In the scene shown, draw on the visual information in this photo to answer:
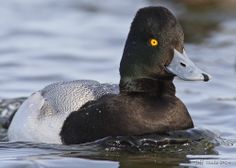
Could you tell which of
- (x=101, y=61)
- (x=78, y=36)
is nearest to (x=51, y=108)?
(x=101, y=61)

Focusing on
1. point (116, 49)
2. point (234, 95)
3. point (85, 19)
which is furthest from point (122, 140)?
point (85, 19)

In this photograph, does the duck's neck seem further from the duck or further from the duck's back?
the duck's back

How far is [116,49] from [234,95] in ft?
9.75

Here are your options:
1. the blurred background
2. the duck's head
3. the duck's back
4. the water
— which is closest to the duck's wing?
the water

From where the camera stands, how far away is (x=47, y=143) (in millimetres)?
7109

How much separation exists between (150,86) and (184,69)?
0.98 feet

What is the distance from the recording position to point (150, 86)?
709cm

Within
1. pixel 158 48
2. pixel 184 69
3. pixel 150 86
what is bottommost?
pixel 150 86

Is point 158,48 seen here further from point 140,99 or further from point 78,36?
point 78,36

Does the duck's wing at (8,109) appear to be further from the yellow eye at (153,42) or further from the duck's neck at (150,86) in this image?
the yellow eye at (153,42)

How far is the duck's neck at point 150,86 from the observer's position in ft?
23.2

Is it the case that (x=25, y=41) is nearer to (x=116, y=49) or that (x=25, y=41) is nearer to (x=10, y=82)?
(x=116, y=49)

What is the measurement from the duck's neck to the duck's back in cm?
32

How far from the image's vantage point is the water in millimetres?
6812
